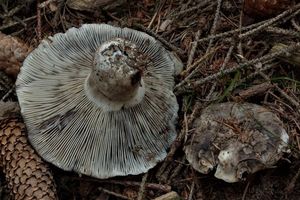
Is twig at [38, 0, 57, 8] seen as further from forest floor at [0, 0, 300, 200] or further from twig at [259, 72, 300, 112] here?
twig at [259, 72, 300, 112]

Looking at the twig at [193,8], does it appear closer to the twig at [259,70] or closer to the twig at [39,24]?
the twig at [259,70]

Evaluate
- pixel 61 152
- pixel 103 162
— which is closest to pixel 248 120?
pixel 103 162

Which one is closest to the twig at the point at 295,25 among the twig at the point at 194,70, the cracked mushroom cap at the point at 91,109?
the twig at the point at 194,70

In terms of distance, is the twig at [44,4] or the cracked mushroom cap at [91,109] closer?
the cracked mushroom cap at [91,109]

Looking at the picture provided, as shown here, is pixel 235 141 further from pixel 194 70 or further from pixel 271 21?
pixel 271 21

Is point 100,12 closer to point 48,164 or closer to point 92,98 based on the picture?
point 92,98

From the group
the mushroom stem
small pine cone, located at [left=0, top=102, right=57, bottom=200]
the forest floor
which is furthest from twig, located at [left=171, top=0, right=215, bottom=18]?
small pine cone, located at [left=0, top=102, right=57, bottom=200]

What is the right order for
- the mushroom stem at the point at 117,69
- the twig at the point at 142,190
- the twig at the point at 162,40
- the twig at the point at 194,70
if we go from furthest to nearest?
1. the twig at the point at 162,40
2. the twig at the point at 194,70
3. the twig at the point at 142,190
4. the mushroom stem at the point at 117,69

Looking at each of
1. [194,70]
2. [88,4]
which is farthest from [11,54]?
[194,70]
